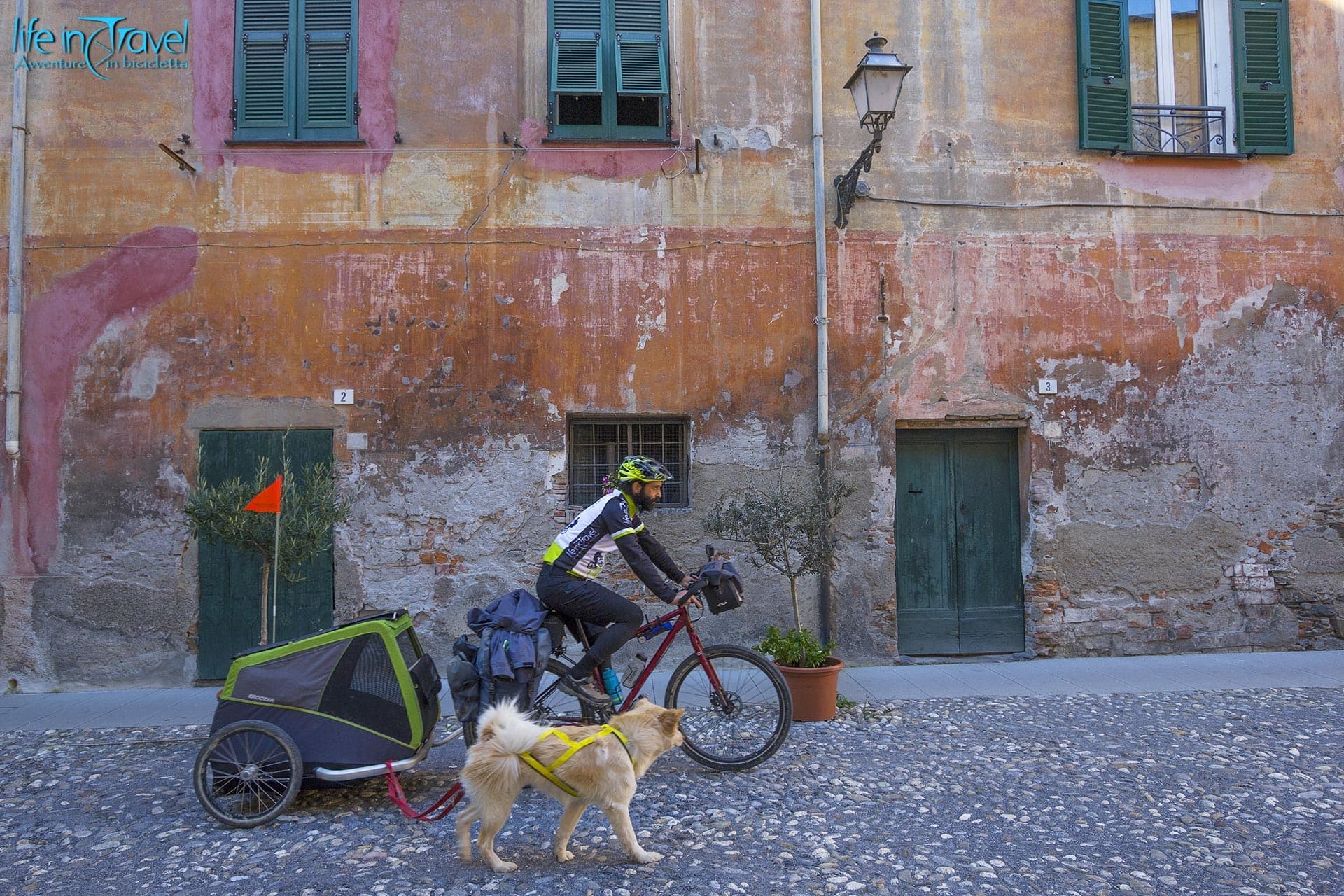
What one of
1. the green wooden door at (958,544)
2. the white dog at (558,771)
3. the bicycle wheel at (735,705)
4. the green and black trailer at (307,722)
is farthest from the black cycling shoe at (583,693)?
the green wooden door at (958,544)

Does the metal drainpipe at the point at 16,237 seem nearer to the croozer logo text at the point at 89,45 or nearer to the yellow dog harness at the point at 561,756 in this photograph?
the croozer logo text at the point at 89,45

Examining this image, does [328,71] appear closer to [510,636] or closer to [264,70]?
[264,70]

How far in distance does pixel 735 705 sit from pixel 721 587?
Answer: 71cm

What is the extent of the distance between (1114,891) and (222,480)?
282 inches

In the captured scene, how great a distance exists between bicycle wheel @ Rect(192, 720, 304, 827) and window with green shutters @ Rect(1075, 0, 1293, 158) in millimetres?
8178

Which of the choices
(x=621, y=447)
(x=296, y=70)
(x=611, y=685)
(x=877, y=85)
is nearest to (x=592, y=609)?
(x=611, y=685)

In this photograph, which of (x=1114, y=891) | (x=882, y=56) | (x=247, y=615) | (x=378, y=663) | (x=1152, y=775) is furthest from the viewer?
(x=247, y=615)

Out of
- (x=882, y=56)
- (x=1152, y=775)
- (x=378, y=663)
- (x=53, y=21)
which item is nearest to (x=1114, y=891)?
(x=1152, y=775)

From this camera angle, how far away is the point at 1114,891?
3652 mm

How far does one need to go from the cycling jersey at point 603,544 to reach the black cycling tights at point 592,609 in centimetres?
7

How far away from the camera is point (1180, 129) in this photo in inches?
348

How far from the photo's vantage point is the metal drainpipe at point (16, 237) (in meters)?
7.71

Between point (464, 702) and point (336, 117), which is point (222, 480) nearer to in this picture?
point (336, 117)

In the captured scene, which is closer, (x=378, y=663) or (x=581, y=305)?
(x=378, y=663)
